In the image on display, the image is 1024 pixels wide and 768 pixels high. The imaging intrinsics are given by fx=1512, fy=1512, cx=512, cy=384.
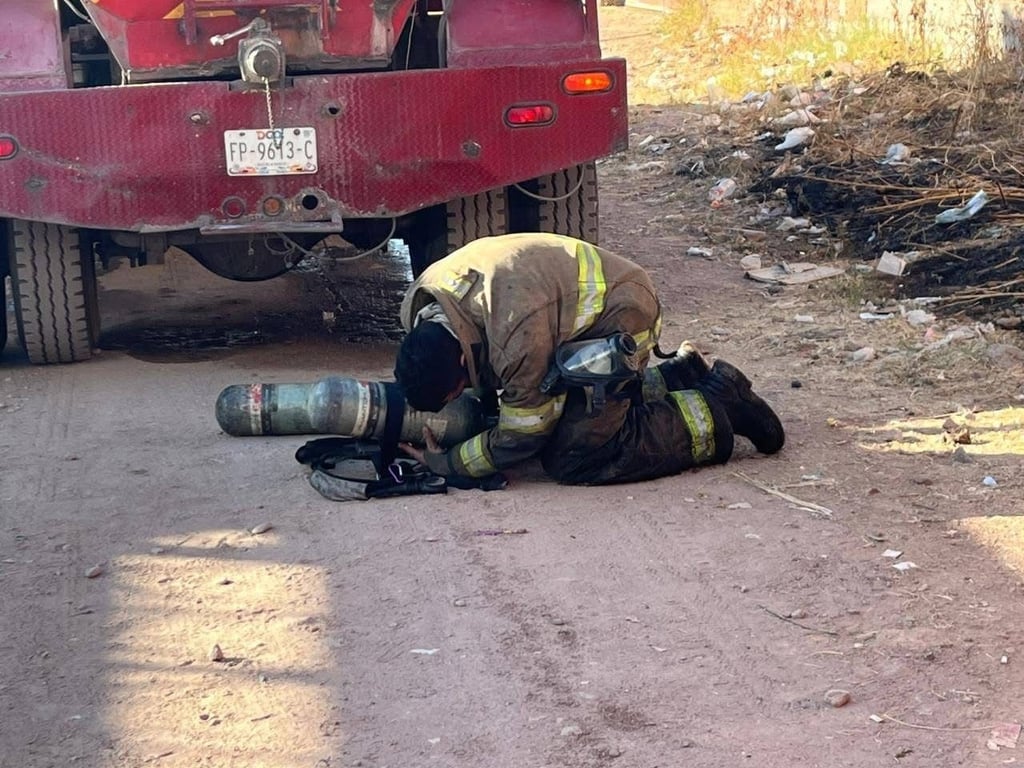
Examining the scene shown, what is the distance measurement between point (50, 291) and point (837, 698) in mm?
3978

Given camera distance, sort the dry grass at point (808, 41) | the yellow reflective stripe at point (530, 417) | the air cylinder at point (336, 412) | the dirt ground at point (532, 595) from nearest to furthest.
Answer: the dirt ground at point (532, 595)
the yellow reflective stripe at point (530, 417)
the air cylinder at point (336, 412)
the dry grass at point (808, 41)

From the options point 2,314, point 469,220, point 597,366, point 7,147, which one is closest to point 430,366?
point 597,366

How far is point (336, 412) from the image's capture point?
483 centimetres

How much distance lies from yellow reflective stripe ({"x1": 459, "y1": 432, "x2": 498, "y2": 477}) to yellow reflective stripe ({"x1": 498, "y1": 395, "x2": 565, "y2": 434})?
100mm

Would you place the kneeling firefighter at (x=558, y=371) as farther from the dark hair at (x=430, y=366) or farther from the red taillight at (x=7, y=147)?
the red taillight at (x=7, y=147)

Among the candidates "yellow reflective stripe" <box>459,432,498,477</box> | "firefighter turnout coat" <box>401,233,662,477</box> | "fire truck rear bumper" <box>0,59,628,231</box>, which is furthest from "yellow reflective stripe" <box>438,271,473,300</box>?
"fire truck rear bumper" <box>0,59,628,231</box>

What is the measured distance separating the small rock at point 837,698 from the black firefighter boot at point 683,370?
2.00 meters

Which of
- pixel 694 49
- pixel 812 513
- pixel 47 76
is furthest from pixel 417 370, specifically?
pixel 694 49

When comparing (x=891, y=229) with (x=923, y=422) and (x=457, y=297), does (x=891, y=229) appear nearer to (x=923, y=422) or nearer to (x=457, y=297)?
(x=923, y=422)

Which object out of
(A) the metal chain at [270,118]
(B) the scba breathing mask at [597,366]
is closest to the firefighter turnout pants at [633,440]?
(B) the scba breathing mask at [597,366]

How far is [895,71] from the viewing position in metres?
10.6

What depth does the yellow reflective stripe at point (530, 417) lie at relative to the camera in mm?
4395

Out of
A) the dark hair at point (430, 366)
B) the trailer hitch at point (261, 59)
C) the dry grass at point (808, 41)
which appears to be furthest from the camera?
the dry grass at point (808, 41)

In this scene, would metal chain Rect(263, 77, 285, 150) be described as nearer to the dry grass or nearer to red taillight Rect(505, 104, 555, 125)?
red taillight Rect(505, 104, 555, 125)
